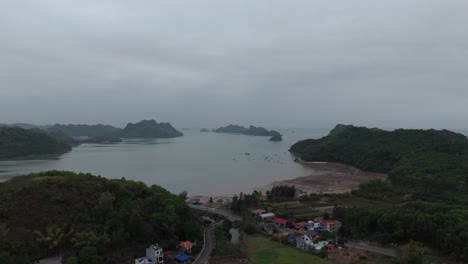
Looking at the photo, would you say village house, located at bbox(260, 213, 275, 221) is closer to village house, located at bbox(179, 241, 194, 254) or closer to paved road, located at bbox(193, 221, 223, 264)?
paved road, located at bbox(193, 221, 223, 264)

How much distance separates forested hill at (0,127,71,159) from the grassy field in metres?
72.3

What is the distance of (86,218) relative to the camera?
19391 mm

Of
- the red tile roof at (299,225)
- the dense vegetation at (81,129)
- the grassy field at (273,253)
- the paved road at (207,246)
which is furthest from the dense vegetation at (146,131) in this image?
the grassy field at (273,253)

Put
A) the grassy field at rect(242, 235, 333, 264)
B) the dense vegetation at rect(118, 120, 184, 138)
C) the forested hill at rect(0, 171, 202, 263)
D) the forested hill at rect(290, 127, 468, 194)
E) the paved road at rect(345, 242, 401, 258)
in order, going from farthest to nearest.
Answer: the dense vegetation at rect(118, 120, 184, 138)
the forested hill at rect(290, 127, 468, 194)
the paved road at rect(345, 242, 401, 258)
the grassy field at rect(242, 235, 333, 264)
the forested hill at rect(0, 171, 202, 263)

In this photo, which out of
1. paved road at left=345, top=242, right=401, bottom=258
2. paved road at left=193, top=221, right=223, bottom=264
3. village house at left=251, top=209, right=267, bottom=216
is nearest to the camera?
paved road at left=193, top=221, right=223, bottom=264

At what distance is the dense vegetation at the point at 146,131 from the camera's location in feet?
537

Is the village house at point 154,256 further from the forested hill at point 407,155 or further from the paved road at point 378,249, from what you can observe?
Answer: the forested hill at point 407,155

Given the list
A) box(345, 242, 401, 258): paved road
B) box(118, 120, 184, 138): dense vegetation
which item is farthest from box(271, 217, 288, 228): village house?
box(118, 120, 184, 138): dense vegetation

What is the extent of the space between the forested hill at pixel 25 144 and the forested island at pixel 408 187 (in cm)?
5999

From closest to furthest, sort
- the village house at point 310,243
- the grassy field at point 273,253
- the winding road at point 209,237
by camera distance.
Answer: the grassy field at point 273,253 → the winding road at point 209,237 → the village house at point 310,243

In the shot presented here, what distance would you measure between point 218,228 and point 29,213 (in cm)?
1131

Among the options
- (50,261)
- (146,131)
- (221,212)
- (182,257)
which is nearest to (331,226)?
(221,212)

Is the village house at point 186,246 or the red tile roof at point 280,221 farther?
the red tile roof at point 280,221

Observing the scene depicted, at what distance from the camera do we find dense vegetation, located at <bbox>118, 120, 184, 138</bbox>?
6447 inches
